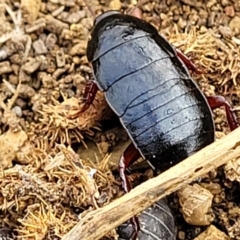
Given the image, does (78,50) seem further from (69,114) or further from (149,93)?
(149,93)

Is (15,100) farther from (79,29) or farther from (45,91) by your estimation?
(79,29)

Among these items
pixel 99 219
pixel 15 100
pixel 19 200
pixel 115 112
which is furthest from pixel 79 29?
pixel 99 219

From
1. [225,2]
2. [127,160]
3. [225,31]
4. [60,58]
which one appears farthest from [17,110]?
[225,2]

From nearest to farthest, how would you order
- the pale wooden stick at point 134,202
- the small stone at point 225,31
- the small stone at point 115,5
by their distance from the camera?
the pale wooden stick at point 134,202, the small stone at point 225,31, the small stone at point 115,5

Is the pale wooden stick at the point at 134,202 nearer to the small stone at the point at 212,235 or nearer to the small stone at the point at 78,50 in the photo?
the small stone at the point at 212,235

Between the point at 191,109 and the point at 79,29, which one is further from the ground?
the point at 79,29

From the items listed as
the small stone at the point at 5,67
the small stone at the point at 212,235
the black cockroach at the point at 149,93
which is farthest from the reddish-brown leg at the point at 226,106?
the small stone at the point at 5,67

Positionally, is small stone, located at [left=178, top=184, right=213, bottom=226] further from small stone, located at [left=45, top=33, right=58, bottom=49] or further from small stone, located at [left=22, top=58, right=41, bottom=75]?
small stone, located at [left=45, top=33, right=58, bottom=49]
